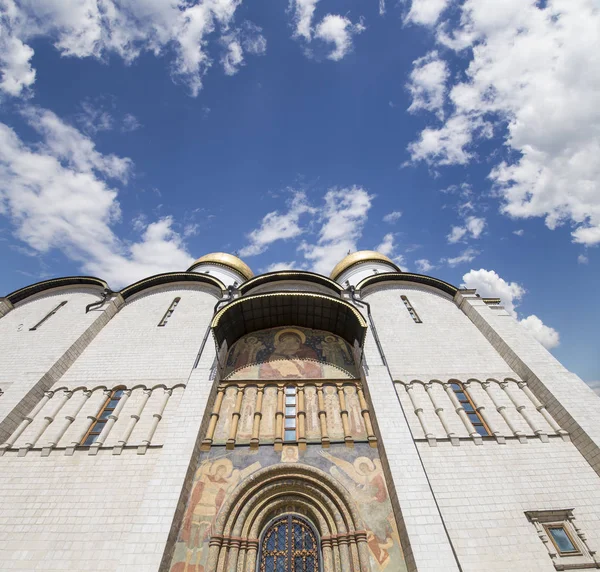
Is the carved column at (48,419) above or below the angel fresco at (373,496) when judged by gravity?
above

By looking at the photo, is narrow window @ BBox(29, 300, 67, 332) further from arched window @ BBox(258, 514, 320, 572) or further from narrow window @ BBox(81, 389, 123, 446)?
arched window @ BBox(258, 514, 320, 572)

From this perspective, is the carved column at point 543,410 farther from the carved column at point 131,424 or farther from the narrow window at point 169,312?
the narrow window at point 169,312

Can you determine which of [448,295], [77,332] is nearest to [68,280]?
[77,332]

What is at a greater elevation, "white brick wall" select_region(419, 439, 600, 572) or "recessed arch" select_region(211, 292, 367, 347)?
"recessed arch" select_region(211, 292, 367, 347)

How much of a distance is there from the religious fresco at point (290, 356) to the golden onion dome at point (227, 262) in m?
8.39

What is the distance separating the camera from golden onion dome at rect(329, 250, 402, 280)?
18.9m

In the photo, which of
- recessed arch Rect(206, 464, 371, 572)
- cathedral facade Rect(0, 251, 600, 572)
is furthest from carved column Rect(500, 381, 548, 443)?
recessed arch Rect(206, 464, 371, 572)

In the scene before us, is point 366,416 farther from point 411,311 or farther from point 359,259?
point 359,259

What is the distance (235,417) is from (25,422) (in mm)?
5426

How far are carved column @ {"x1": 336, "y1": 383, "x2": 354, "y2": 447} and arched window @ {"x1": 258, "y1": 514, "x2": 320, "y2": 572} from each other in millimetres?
1976

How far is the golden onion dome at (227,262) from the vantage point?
19.4 metres

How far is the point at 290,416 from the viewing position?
8.82 m

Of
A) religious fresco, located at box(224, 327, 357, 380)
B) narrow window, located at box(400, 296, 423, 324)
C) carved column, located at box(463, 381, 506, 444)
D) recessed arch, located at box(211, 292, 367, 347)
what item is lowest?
carved column, located at box(463, 381, 506, 444)

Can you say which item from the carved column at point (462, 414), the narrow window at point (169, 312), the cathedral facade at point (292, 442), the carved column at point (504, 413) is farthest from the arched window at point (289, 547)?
the narrow window at point (169, 312)
